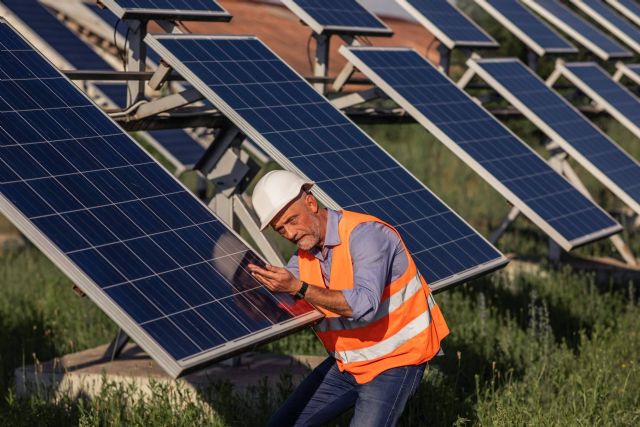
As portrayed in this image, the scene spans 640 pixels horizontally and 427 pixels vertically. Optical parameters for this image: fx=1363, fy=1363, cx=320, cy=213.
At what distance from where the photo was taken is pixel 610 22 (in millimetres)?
19469

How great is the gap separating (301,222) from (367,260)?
0.36m

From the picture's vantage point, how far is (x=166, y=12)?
9.73m

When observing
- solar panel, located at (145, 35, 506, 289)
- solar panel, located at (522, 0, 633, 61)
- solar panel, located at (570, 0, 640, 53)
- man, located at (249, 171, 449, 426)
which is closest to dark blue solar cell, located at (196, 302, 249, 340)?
man, located at (249, 171, 449, 426)

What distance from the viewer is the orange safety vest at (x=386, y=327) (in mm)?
6645

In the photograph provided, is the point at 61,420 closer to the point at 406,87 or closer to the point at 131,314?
the point at 131,314

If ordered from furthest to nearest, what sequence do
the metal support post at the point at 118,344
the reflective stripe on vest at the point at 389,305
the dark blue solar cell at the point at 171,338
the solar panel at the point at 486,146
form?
the solar panel at the point at 486,146, the metal support post at the point at 118,344, the reflective stripe on vest at the point at 389,305, the dark blue solar cell at the point at 171,338

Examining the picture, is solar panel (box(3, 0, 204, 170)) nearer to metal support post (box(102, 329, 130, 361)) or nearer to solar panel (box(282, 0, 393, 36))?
solar panel (box(282, 0, 393, 36))

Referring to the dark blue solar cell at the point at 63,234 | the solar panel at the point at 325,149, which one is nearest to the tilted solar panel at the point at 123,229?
the dark blue solar cell at the point at 63,234

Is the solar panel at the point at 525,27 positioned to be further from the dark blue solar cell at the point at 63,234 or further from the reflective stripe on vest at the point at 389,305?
the dark blue solar cell at the point at 63,234

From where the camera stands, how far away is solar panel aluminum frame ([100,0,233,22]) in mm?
9281

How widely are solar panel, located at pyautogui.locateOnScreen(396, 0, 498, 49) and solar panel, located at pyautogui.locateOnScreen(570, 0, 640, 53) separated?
4034 mm

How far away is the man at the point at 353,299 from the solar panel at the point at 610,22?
13025 millimetres

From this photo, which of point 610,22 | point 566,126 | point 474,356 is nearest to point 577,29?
point 610,22

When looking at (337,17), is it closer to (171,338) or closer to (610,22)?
(171,338)
